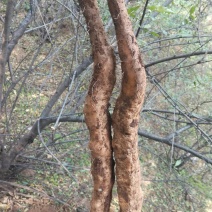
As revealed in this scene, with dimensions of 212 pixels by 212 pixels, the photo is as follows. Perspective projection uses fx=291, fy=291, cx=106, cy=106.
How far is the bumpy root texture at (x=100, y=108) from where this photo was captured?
4.74ft

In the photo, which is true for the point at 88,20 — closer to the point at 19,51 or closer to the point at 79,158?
the point at 79,158

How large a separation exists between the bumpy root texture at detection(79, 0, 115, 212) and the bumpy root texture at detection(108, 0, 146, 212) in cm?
6

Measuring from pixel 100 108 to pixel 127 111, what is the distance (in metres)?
0.15

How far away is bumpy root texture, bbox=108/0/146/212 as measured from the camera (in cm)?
134

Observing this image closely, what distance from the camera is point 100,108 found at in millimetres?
1558

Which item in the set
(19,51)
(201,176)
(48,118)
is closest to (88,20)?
(48,118)

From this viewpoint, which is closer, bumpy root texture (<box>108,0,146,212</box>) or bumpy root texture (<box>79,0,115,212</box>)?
bumpy root texture (<box>108,0,146,212</box>)

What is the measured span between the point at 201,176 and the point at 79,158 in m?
2.18

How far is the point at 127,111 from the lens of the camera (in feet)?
4.90

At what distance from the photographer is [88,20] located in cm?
144

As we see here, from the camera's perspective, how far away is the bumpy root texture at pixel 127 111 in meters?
1.34

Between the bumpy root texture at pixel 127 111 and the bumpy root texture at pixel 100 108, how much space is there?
0.06 metres

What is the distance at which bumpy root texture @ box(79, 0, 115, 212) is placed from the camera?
1444 mm

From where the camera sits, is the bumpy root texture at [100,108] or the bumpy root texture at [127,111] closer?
the bumpy root texture at [127,111]
